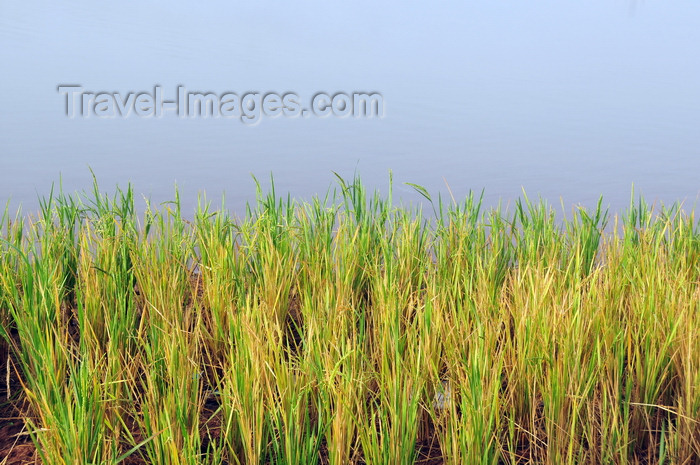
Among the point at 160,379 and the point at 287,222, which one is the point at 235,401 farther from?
the point at 287,222

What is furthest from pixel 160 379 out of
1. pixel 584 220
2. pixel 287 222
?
pixel 584 220

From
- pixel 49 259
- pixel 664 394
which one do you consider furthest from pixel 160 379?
pixel 664 394

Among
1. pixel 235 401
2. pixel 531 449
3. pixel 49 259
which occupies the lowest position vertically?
pixel 531 449

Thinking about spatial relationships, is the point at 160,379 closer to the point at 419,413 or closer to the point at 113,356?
the point at 113,356

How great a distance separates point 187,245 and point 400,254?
39.5 inches

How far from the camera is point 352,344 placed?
2896 millimetres

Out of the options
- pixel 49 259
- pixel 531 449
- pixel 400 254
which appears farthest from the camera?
pixel 400 254

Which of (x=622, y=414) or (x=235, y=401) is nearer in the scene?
(x=235, y=401)

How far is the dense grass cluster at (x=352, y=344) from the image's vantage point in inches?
93.3

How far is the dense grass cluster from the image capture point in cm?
237

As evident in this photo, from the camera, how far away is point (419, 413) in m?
2.59

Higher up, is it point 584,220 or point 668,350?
point 584,220

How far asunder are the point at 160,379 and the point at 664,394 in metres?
1.88

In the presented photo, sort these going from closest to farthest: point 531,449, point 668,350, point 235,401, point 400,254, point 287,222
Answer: point 235,401
point 531,449
point 668,350
point 400,254
point 287,222
